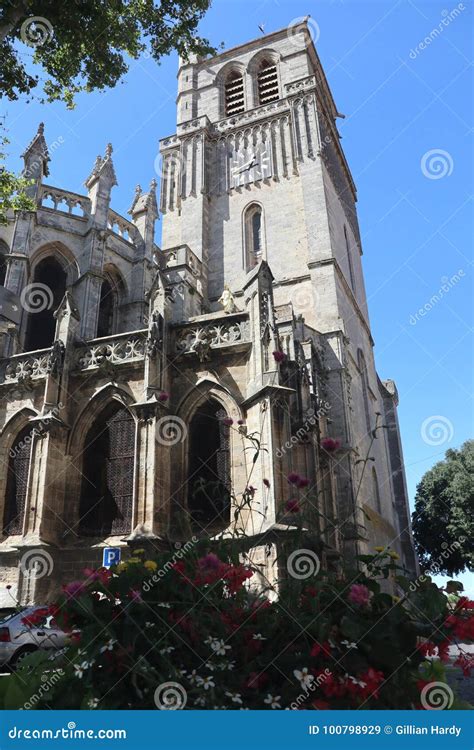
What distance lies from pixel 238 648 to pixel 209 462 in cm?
906

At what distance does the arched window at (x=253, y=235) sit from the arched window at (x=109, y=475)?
15057mm

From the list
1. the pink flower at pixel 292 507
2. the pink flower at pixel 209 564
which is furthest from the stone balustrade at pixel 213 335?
the pink flower at pixel 209 564

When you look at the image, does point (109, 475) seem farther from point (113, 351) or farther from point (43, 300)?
point (43, 300)

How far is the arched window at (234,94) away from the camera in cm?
3139

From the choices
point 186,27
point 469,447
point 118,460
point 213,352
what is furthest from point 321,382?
point 469,447

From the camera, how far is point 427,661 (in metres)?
2.93

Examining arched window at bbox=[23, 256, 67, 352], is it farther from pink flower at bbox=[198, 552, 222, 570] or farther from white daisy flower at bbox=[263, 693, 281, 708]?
white daisy flower at bbox=[263, 693, 281, 708]

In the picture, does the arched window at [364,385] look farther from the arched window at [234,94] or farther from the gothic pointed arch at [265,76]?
the arched window at [234,94]

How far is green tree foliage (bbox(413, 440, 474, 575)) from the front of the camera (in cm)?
3166

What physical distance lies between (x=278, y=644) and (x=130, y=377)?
10.7 meters

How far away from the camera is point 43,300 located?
22.0 metres

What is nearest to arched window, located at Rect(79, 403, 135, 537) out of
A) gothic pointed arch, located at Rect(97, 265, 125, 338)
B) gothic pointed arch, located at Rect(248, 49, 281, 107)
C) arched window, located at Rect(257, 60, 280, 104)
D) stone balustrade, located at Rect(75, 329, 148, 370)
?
stone balustrade, located at Rect(75, 329, 148, 370)
